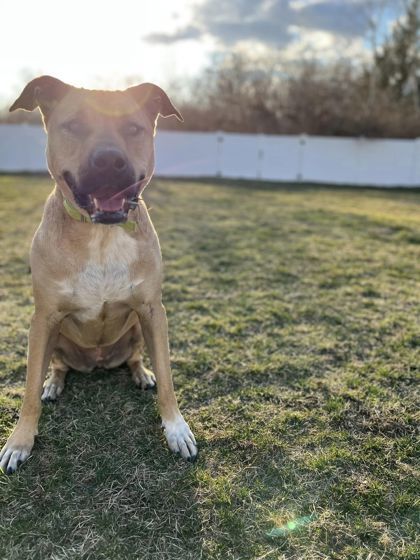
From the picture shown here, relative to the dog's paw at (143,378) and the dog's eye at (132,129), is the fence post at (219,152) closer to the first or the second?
the dog's paw at (143,378)

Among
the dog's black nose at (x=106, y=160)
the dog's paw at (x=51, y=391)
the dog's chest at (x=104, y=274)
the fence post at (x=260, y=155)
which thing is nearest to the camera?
the dog's black nose at (x=106, y=160)

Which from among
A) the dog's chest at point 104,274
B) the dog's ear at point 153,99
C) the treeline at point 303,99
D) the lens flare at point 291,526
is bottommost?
the lens flare at point 291,526

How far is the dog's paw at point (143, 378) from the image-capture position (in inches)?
114

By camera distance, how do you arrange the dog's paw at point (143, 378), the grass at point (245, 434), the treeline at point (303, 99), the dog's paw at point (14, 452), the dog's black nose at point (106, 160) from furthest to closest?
the treeline at point (303, 99), the dog's paw at point (143, 378), the dog's paw at point (14, 452), the dog's black nose at point (106, 160), the grass at point (245, 434)

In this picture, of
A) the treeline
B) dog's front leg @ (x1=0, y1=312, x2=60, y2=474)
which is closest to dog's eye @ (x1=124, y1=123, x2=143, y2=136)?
dog's front leg @ (x1=0, y1=312, x2=60, y2=474)

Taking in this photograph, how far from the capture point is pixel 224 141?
17.1m

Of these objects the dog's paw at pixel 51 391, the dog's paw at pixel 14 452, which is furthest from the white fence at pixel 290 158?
the dog's paw at pixel 14 452

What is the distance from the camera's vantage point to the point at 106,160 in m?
2.02

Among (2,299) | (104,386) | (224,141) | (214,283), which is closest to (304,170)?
(224,141)

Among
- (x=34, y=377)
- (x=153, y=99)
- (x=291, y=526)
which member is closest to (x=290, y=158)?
(x=153, y=99)

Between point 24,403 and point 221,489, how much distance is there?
3.42ft

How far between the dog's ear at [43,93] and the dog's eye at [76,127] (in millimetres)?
241

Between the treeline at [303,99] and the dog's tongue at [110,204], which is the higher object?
the treeline at [303,99]

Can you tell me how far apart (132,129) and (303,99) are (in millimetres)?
20156
